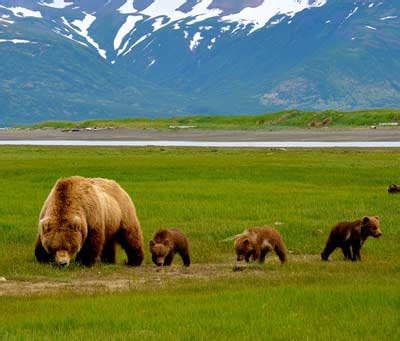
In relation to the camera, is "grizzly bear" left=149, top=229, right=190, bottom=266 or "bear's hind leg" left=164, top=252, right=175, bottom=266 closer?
"grizzly bear" left=149, top=229, right=190, bottom=266

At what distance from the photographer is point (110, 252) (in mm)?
17875

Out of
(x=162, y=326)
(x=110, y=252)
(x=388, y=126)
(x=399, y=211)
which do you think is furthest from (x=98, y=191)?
(x=388, y=126)

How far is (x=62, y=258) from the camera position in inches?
623

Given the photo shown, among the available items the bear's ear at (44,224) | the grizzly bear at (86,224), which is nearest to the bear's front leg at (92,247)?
the grizzly bear at (86,224)

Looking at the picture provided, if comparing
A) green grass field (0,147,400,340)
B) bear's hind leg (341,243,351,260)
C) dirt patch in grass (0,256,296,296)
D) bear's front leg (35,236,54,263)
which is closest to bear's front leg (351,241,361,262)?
bear's hind leg (341,243,351,260)

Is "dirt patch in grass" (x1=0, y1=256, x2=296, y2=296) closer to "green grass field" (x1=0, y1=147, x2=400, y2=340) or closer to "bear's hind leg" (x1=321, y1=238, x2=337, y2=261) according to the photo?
"green grass field" (x1=0, y1=147, x2=400, y2=340)

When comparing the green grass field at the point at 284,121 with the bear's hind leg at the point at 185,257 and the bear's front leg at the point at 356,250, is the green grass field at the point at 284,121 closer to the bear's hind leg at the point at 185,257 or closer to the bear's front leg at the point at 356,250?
the bear's front leg at the point at 356,250

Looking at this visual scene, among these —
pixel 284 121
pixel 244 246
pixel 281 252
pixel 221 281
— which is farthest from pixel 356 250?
pixel 284 121

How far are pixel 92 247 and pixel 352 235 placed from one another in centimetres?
472

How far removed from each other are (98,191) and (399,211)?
11247mm

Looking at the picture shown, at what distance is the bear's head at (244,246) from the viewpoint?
56.9 feet

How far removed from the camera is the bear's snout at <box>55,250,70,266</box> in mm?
15809

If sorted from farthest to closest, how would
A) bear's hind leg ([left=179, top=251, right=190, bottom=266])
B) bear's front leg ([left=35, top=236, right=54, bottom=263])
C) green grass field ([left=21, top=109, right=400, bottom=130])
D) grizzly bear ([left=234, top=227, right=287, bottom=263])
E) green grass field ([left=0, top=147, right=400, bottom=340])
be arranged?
green grass field ([left=21, top=109, right=400, bottom=130]), grizzly bear ([left=234, top=227, right=287, bottom=263]), bear's hind leg ([left=179, top=251, right=190, bottom=266]), bear's front leg ([left=35, top=236, right=54, bottom=263]), green grass field ([left=0, top=147, right=400, bottom=340])

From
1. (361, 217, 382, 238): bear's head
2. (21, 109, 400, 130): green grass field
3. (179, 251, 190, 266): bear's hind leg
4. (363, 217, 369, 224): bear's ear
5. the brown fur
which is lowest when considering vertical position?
(21, 109, 400, 130): green grass field
